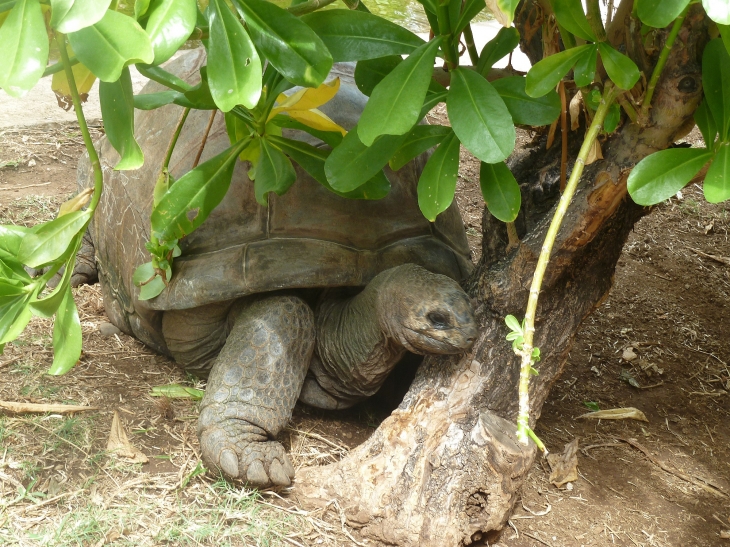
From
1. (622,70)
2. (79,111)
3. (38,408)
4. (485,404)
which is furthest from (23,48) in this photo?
(38,408)

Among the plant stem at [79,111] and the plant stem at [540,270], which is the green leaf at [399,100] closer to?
the plant stem at [540,270]

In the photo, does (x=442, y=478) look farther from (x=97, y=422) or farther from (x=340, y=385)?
(x=97, y=422)

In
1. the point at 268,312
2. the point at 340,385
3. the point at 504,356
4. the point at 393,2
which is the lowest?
the point at 340,385

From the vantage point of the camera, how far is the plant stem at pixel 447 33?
1.75 metres

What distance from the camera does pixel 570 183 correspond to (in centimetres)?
162

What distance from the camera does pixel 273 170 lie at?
2.17m

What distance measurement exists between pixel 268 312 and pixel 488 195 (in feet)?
3.40

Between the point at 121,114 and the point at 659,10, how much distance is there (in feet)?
3.47

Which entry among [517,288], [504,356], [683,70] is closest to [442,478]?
[504,356]

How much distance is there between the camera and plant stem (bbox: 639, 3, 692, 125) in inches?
61.6

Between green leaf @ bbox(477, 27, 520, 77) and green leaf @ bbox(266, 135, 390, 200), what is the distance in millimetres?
412

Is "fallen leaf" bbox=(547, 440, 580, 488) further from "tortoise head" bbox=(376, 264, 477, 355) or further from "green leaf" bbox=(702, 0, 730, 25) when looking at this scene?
"green leaf" bbox=(702, 0, 730, 25)

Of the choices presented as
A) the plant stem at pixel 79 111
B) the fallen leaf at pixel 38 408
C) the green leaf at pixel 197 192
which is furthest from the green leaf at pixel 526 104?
the fallen leaf at pixel 38 408

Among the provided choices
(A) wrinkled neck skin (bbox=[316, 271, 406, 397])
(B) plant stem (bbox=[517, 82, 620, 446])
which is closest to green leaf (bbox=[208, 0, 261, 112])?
(B) plant stem (bbox=[517, 82, 620, 446])
